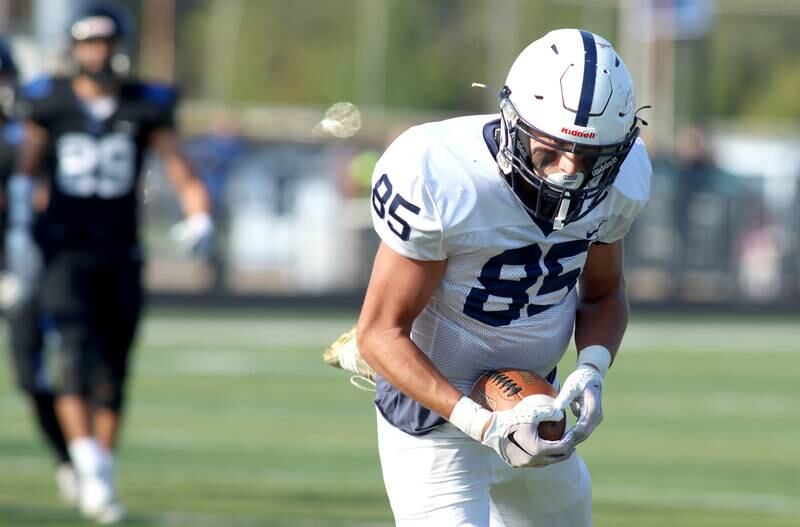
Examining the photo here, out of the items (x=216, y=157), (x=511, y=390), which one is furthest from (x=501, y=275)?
(x=216, y=157)

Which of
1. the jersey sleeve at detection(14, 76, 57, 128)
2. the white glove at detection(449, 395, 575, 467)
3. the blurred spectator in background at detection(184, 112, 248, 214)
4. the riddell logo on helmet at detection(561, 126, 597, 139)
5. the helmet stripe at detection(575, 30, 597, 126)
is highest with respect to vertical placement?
the helmet stripe at detection(575, 30, 597, 126)

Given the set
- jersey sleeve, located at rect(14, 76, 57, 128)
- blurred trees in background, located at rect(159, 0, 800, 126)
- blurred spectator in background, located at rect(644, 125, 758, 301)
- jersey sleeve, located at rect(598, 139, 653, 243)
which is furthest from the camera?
blurred trees in background, located at rect(159, 0, 800, 126)

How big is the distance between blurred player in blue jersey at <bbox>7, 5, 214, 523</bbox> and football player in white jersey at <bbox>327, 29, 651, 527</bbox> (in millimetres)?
2924

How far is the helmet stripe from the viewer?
3596mm

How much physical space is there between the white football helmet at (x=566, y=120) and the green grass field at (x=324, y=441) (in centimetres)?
297

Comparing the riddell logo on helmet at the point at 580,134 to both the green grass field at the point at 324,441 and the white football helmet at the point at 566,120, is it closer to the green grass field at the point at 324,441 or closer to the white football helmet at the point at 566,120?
the white football helmet at the point at 566,120

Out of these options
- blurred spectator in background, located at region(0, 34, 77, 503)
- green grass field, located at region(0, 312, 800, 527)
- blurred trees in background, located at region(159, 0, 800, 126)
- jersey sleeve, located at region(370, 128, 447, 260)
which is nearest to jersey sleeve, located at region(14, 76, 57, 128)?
blurred spectator in background, located at region(0, 34, 77, 503)

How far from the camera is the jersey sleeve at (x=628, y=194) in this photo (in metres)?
3.93

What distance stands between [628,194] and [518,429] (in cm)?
69

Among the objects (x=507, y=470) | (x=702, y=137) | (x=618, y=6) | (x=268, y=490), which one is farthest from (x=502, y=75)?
(x=507, y=470)

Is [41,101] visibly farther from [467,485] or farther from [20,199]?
[467,485]

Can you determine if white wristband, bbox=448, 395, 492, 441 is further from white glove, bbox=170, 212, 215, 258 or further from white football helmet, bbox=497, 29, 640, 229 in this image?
white glove, bbox=170, 212, 215, 258

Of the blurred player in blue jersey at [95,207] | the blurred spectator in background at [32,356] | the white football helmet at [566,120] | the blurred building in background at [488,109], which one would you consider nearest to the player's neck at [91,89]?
the blurred player in blue jersey at [95,207]

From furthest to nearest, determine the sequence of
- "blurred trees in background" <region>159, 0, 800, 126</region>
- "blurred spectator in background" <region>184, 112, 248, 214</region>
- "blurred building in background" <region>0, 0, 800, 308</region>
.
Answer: "blurred trees in background" <region>159, 0, 800, 126</region>
"blurred building in background" <region>0, 0, 800, 308</region>
"blurred spectator in background" <region>184, 112, 248, 214</region>
